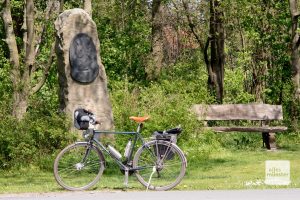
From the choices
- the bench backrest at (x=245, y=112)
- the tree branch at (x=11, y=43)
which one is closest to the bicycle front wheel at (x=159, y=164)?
the tree branch at (x=11, y=43)

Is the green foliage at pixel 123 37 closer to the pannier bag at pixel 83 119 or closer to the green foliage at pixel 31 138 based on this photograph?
the green foliage at pixel 31 138

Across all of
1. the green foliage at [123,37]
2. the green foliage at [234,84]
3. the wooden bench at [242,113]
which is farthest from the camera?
the green foliage at [234,84]

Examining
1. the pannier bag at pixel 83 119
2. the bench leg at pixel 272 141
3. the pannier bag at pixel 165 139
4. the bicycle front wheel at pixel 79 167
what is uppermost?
the pannier bag at pixel 83 119

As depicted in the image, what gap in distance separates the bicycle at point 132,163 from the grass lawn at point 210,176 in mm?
216

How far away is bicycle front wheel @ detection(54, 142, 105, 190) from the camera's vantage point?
976 cm

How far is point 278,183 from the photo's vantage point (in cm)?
960

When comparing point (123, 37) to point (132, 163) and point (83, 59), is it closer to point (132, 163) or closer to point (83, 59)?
point (83, 59)

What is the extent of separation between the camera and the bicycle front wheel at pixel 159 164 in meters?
9.69

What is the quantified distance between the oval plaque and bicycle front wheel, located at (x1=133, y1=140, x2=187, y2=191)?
564cm

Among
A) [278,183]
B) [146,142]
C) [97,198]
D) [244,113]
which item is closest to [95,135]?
[146,142]

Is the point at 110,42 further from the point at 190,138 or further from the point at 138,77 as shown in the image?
the point at 190,138

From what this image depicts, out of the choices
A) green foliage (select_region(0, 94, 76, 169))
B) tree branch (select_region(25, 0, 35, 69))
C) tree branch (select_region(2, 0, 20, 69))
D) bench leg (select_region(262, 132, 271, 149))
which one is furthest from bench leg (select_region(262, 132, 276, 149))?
Answer: tree branch (select_region(2, 0, 20, 69))

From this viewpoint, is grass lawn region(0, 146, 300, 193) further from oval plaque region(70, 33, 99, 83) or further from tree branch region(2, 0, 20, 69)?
tree branch region(2, 0, 20, 69)

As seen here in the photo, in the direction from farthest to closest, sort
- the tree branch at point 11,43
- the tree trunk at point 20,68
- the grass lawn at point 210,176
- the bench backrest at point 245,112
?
1. the bench backrest at point 245,112
2. the tree branch at point 11,43
3. the tree trunk at point 20,68
4. the grass lawn at point 210,176
